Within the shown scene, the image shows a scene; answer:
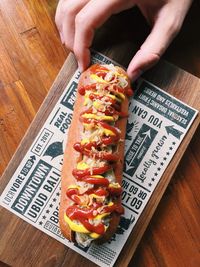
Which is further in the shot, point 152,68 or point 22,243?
point 152,68

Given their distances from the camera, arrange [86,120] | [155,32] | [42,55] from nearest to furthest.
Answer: [86,120], [155,32], [42,55]

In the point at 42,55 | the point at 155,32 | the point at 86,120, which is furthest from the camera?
the point at 42,55

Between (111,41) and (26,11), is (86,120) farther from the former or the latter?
(26,11)

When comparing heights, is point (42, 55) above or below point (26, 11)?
below

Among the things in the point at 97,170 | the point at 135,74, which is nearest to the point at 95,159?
the point at 97,170

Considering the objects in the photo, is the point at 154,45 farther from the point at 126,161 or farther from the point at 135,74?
the point at 126,161

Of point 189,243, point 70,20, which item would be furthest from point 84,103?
point 189,243

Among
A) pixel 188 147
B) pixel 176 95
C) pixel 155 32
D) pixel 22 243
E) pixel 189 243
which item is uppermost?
pixel 155 32
